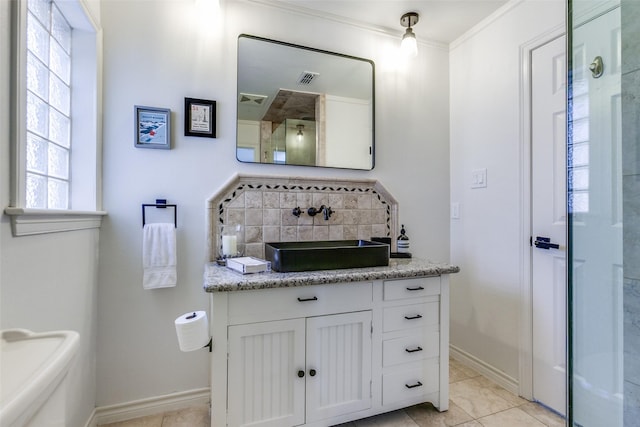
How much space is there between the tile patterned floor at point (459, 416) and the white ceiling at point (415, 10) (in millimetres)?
2463

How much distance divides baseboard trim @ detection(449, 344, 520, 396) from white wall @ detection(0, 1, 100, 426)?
234 centimetres

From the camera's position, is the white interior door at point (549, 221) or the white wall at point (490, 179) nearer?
the white interior door at point (549, 221)

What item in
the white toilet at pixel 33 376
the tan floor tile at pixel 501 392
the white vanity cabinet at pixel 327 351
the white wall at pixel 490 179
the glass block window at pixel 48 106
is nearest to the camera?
the white toilet at pixel 33 376

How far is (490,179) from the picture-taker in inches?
84.0

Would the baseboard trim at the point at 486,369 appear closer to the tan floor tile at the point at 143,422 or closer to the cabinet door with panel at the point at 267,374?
the cabinet door with panel at the point at 267,374

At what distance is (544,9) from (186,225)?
242 cm

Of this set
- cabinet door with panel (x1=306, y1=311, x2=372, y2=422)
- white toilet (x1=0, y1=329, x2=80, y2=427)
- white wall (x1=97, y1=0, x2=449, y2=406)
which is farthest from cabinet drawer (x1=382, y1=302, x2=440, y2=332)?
white toilet (x1=0, y1=329, x2=80, y2=427)

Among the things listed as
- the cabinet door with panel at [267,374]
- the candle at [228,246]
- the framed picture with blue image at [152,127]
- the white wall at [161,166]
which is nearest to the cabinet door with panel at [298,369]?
the cabinet door with panel at [267,374]

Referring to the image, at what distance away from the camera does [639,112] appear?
1.19 meters

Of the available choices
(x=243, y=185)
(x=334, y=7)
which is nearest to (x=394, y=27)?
(x=334, y=7)

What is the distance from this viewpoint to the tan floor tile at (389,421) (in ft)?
5.38

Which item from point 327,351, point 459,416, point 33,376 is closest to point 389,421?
point 459,416

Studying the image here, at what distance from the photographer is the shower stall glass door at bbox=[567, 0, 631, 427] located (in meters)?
1.27

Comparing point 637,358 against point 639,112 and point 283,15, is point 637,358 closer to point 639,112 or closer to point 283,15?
point 639,112
